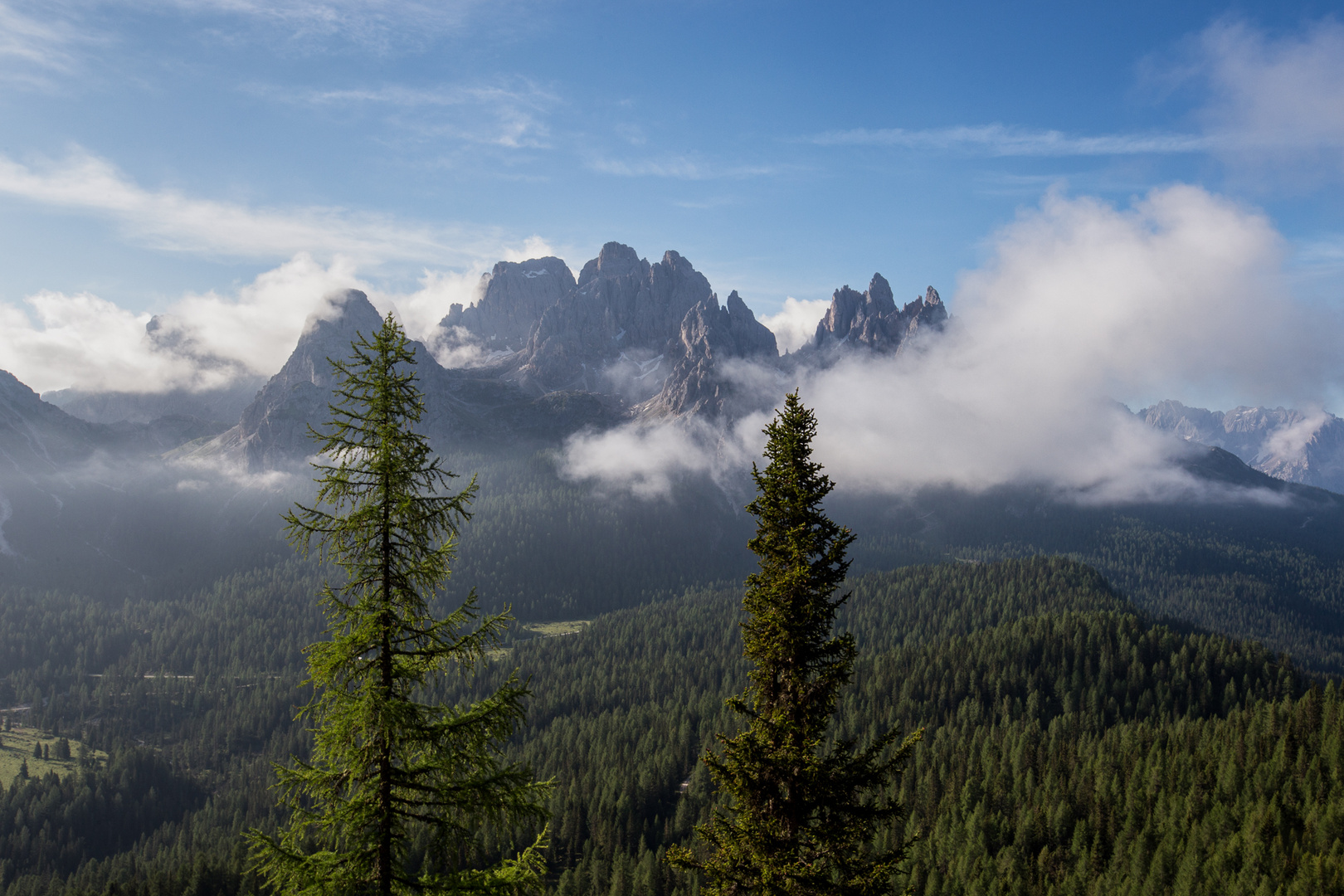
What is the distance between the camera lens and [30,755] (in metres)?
181

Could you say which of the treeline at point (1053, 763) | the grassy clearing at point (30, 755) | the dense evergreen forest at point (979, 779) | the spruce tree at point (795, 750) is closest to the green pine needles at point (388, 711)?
the spruce tree at point (795, 750)

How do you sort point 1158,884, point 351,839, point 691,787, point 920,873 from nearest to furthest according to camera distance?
1. point 351,839
2. point 1158,884
3. point 920,873
4. point 691,787

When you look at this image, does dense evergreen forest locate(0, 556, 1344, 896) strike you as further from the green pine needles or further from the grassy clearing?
the green pine needles

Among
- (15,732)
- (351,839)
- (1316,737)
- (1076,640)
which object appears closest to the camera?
(351,839)

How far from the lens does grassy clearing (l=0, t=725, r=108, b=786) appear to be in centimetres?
17200

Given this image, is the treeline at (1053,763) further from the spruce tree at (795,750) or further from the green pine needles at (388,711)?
the green pine needles at (388,711)

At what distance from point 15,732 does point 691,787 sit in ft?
619

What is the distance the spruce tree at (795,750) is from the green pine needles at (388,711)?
5066mm

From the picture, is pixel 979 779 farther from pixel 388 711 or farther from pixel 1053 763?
pixel 388 711

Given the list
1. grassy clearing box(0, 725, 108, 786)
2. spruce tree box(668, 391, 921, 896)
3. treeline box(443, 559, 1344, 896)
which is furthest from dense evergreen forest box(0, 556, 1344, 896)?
spruce tree box(668, 391, 921, 896)

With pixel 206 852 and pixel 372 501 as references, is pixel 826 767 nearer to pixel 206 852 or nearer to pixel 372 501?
pixel 372 501

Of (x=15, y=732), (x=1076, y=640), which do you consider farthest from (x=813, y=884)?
(x=15, y=732)

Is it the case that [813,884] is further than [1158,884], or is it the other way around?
[1158,884]

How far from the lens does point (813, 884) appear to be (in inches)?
702
